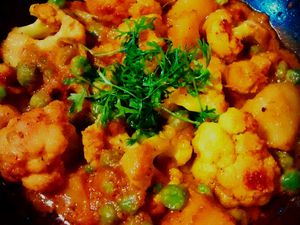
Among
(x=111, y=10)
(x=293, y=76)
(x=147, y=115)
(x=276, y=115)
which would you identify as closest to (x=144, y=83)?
(x=147, y=115)

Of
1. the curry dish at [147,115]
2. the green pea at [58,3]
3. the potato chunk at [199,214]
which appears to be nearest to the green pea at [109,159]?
the curry dish at [147,115]

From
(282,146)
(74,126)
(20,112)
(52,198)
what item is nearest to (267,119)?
(282,146)

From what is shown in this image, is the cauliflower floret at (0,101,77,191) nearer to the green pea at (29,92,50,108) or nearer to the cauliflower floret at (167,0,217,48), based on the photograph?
the green pea at (29,92,50,108)

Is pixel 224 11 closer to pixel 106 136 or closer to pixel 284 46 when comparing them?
pixel 284 46

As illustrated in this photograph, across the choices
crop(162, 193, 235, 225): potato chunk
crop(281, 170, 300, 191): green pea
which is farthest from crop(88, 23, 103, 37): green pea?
crop(281, 170, 300, 191): green pea

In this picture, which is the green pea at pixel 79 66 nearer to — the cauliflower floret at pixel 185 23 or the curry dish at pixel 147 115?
the curry dish at pixel 147 115

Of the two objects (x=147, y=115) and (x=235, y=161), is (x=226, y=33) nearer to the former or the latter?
(x=147, y=115)
